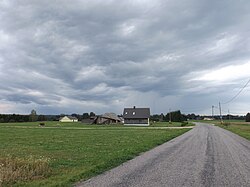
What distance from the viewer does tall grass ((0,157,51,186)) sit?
8.72 metres

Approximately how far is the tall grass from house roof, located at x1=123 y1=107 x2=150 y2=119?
9057 cm

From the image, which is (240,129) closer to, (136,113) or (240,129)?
(240,129)

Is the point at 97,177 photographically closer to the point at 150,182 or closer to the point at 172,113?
the point at 150,182

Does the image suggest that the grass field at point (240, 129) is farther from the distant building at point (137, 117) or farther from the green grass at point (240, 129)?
the distant building at point (137, 117)

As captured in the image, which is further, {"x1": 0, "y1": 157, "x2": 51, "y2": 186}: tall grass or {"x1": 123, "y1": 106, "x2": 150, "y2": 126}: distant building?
{"x1": 123, "y1": 106, "x2": 150, "y2": 126}: distant building

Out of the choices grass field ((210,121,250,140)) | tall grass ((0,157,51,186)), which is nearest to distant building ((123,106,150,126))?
grass field ((210,121,250,140))

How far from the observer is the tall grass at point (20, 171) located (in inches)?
343

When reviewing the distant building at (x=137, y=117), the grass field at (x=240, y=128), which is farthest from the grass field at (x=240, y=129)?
the distant building at (x=137, y=117)

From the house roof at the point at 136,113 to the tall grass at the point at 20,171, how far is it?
90575mm

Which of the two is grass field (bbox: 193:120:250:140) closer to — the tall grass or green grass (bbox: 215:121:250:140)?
green grass (bbox: 215:121:250:140)

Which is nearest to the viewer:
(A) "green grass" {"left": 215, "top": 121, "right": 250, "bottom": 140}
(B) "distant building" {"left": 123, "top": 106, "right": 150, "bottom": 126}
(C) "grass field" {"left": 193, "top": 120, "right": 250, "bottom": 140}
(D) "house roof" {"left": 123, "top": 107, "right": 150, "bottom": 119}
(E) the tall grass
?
(E) the tall grass

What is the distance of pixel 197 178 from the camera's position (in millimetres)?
8914

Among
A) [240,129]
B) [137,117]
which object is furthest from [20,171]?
[137,117]

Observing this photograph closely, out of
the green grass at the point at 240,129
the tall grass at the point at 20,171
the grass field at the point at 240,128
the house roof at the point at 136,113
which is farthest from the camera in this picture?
the house roof at the point at 136,113
